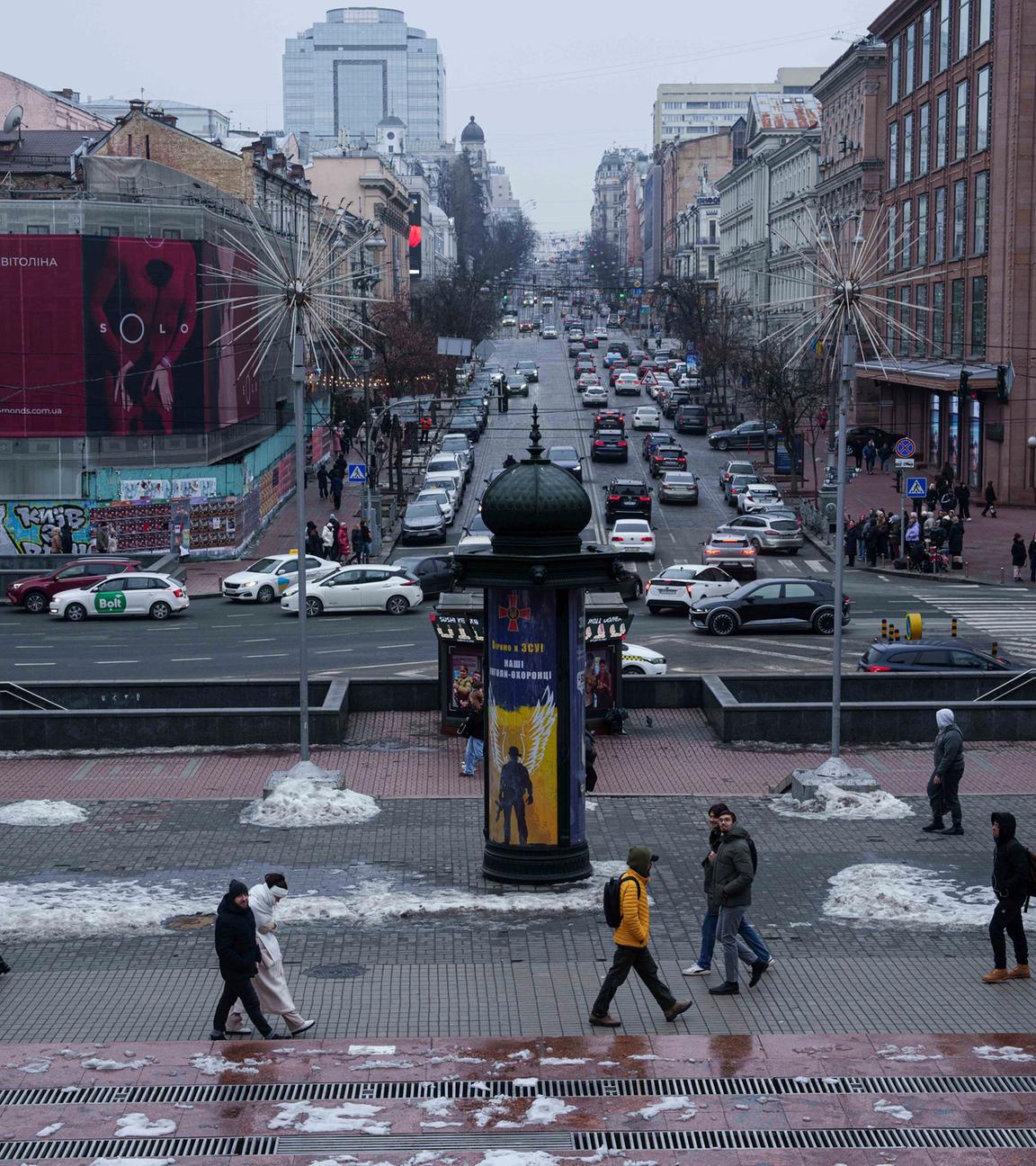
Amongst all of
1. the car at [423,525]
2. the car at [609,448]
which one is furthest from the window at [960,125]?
the car at [423,525]

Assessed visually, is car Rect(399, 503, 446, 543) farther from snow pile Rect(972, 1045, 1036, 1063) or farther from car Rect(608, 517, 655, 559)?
snow pile Rect(972, 1045, 1036, 1063)

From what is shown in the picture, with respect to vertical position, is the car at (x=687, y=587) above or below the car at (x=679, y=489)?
below

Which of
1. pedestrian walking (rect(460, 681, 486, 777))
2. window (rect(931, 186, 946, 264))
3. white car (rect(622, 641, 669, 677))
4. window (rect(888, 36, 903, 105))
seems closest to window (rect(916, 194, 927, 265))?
window (rect(931, 186, 946, 264))

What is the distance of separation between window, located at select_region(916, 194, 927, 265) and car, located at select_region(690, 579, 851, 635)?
1500 inches

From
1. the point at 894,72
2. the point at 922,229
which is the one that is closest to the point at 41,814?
the point at 922,229

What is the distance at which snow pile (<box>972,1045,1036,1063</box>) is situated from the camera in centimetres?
1154

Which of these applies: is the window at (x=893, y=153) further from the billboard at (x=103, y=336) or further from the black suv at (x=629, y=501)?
the billboard at (x=103, y=336)

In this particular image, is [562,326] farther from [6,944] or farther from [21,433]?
[6,944]

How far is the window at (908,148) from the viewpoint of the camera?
73812 millimetres

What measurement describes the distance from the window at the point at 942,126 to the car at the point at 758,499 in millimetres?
18445

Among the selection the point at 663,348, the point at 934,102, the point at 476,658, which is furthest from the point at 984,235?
the point at 663,348

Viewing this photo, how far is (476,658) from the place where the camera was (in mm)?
23719

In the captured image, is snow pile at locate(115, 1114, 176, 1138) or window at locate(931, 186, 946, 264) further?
window at locate(931, 186, 946, 264)

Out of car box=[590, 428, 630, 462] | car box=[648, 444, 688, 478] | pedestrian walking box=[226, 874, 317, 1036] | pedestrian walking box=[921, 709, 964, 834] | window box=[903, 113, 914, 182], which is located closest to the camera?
pedestrian walking box=[226, 874, 317, 1036]
